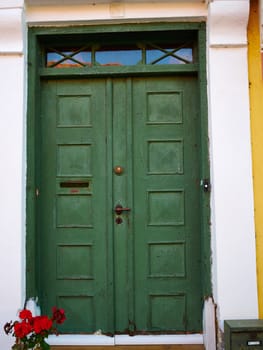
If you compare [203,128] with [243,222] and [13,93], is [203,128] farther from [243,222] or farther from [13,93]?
[13,93]

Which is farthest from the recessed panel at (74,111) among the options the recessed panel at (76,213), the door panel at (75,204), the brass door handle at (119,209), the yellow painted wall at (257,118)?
the yellow painted wall at (257,118)

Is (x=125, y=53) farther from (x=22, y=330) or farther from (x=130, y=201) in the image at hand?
(x=22, y=330)

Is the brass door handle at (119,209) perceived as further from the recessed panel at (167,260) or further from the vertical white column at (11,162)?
the vertical white column at (11,162)

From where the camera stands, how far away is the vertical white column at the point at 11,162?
393 centimetres

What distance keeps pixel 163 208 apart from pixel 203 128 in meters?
0.86

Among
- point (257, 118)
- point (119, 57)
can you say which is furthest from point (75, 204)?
point (257, 118)

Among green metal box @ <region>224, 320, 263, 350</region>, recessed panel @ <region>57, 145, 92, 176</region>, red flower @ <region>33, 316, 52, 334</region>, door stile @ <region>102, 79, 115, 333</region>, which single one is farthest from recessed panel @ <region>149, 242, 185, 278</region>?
red flower @ <region>33, 316, 52, 334</region>

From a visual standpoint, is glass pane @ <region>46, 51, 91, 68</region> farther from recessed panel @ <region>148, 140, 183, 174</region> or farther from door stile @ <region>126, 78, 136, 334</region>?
recessed panel @ <region>148, 140, 183, 174</region>

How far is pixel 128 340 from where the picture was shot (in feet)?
13.8

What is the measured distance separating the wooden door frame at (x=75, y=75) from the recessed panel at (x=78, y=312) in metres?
0.32

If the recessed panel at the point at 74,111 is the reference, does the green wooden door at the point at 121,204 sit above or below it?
below

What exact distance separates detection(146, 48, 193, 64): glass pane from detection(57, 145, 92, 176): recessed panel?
42.1 inches

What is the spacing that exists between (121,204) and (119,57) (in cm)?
145

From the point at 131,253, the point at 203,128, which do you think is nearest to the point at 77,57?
the point at 203,128
